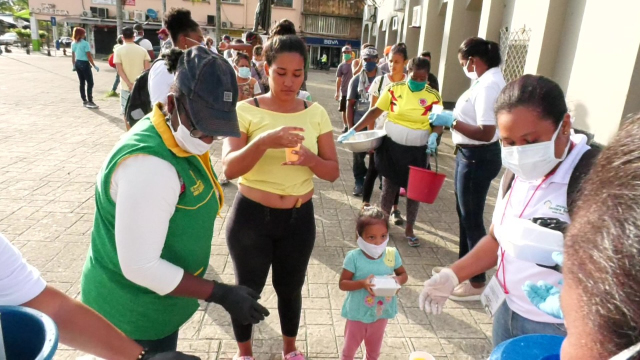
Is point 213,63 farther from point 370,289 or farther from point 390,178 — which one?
point 390,178

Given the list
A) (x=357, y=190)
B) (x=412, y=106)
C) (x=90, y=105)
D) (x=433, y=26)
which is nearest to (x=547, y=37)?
(x=412, y=106)

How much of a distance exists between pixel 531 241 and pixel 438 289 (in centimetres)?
57

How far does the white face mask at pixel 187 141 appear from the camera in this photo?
148 cm

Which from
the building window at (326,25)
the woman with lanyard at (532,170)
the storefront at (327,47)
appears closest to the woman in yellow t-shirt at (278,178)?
the woman with lanyard at (532,170)

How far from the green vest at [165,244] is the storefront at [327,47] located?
3390cm

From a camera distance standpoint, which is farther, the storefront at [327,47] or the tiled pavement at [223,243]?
the storefront at [327,47]

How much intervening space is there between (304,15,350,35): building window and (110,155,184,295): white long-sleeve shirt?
35079mm

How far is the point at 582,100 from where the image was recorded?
4902 millimetres

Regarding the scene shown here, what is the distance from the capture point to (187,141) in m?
1.50

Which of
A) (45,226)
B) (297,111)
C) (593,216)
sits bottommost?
(45,226)

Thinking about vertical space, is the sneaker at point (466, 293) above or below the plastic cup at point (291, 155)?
below

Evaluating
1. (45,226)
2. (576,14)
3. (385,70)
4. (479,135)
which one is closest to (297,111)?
(479,135)

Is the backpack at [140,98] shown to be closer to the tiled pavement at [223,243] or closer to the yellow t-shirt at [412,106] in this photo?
the tiled pavement at [223,243]

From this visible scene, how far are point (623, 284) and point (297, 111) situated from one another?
2.07m
